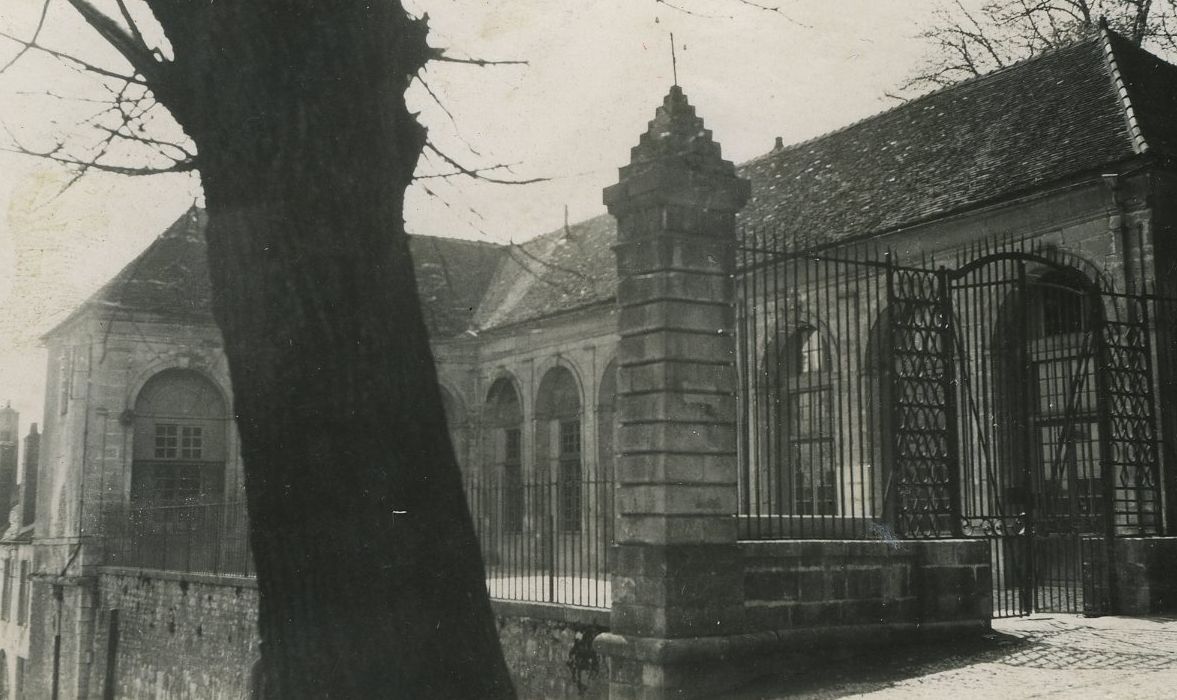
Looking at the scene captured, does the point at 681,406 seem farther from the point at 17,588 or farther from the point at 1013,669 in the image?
the point at 17,588

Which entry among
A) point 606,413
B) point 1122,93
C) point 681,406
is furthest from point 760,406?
point 681,406

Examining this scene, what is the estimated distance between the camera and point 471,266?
32.2 metres

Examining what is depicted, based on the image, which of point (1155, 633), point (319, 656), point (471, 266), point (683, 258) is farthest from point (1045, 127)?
point (471, 266)

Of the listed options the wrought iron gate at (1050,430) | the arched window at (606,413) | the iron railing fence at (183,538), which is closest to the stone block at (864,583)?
the wrought iron gate at (1050,430)

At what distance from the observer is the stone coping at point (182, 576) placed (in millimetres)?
17719

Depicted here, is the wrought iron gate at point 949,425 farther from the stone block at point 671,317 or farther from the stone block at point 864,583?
the stone block at point 864,583

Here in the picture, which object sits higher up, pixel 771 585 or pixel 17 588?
pixel 771 585

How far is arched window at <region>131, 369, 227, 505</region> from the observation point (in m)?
26.4

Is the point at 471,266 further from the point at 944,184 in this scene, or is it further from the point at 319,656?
the point at 319,656

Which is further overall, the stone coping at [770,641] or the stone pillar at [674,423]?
the stone pillar at [674,423]

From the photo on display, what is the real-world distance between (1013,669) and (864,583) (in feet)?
4.27

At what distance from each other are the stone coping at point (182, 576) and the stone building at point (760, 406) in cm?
12

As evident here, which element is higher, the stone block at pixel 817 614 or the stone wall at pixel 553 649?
the stone block at pixel 817 614

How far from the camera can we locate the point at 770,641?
857cm
